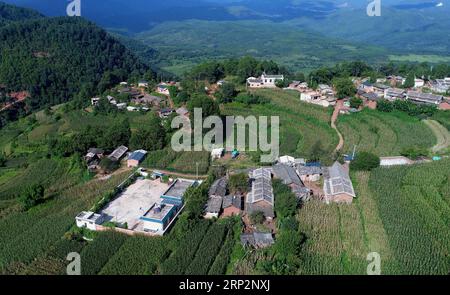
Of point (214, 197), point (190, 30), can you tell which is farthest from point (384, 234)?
point (190, 30)

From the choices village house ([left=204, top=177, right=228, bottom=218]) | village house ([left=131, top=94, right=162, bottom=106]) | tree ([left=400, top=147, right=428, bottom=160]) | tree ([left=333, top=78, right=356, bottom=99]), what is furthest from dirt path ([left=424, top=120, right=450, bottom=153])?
village house ([left=131, top=94, right=162, bottom=106])

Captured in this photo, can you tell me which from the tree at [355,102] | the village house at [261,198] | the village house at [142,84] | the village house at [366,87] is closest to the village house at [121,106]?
the village house at [142,84]

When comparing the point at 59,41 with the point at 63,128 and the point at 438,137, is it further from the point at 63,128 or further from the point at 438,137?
the point at 438,137

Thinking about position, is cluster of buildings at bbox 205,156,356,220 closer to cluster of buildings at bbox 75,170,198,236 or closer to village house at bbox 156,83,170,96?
cluster of buildings at bbox 75,170,198,236

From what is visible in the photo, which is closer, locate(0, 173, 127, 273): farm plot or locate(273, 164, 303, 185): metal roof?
locate(0, 173, 127, 273): farm plot

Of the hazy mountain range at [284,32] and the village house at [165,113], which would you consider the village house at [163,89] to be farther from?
the hazy mountain range at [284,32]

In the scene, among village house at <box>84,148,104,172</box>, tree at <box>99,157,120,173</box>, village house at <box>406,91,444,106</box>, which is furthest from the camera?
village house at <box>406,91,444,106</box>
